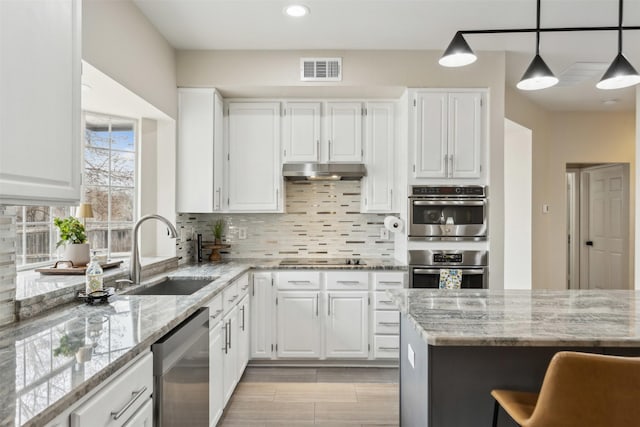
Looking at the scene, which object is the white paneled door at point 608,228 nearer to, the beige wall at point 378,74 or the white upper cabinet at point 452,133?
the beige wall at point 378,74

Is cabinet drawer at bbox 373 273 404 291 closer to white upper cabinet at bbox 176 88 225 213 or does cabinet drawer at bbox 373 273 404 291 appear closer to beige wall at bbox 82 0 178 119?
white upper cabinet at bbox 176 88 225 213

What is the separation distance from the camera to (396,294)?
221 cm

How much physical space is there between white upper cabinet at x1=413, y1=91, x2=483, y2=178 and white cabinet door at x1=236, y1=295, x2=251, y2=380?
74.0 inches

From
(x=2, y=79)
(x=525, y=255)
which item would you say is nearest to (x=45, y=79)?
(x=2, y=79)

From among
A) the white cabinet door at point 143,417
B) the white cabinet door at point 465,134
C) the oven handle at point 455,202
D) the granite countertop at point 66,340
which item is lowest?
the white cabinet door at point 143,417

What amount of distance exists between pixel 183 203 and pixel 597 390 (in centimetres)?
312

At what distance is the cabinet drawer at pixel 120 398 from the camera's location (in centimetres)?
109

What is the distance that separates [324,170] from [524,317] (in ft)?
7.25

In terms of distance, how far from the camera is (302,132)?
3723 millimetres

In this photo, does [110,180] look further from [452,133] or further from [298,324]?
[452,133]

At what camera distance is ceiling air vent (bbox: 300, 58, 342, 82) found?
3.46 meters

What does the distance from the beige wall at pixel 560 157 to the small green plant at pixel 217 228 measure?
3.80 m

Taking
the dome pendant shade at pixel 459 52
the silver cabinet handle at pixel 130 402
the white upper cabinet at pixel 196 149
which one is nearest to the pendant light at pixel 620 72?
the dome pendant shade at pixel 459 52

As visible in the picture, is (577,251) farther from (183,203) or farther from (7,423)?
(7,423)
